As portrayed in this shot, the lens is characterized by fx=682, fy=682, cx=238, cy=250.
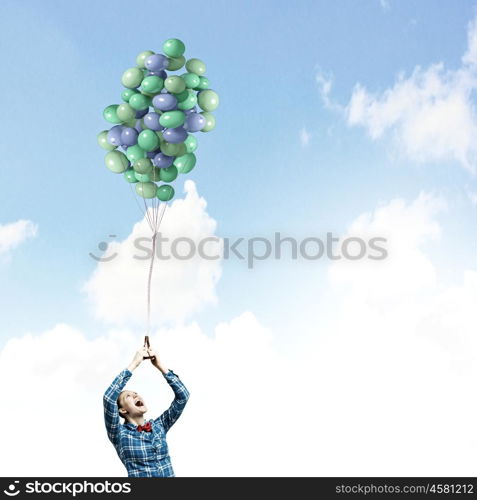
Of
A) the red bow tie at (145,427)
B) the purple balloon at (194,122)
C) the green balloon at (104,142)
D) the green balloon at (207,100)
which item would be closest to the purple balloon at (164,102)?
the purple balloon at (194,122)

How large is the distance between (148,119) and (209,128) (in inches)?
17.8

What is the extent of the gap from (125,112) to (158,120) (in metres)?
0.24

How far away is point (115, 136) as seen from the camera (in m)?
4.45

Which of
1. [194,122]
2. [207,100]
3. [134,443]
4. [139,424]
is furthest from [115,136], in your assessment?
[134,443]

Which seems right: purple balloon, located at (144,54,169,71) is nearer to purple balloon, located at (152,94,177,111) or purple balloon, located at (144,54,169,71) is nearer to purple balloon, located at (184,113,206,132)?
purple balloon, located at (152,94,177,111)

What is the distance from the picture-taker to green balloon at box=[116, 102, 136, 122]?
4.36m

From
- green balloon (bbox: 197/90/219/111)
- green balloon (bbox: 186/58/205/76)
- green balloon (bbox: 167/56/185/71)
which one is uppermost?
green balloon (bbox: 186/58/205/76)

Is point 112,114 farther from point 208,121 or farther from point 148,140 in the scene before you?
point 208,121

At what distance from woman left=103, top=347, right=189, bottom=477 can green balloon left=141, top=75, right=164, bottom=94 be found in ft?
5.28

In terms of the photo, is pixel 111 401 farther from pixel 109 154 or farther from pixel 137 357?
pixel 109 154

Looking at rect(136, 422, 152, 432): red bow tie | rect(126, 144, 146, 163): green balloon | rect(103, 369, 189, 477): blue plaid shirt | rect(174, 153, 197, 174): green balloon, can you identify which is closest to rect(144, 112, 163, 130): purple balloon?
rect(126, 144, 146, 163): green balloon
